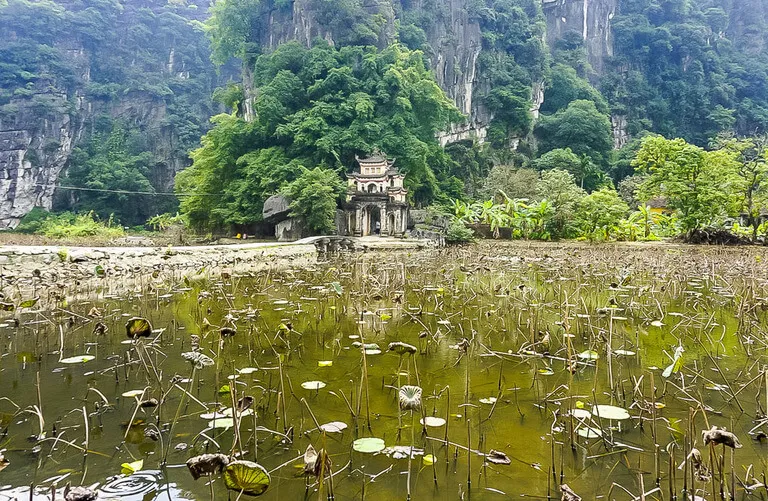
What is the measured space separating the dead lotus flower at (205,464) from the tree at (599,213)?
791 inches

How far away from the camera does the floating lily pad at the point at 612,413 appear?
2.30 meters

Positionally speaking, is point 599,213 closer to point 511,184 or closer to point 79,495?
point 511,184

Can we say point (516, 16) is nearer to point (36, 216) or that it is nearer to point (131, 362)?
point (36, 216)

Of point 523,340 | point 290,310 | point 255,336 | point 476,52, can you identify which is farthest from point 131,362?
point 476,52

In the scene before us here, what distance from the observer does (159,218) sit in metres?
32.5

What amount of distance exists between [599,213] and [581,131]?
65.5ft

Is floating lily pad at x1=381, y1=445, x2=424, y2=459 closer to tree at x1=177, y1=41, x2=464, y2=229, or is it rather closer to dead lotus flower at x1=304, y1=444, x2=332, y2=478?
dead lotus flower at x1=304, y1=444, x2=332, y2=478

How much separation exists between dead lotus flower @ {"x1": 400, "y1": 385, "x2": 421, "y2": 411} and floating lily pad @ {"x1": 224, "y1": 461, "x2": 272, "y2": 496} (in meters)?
0.84

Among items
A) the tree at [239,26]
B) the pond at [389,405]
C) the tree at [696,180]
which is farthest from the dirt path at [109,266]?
the tree at [239,26]

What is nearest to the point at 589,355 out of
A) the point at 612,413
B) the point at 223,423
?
the point at 612,413

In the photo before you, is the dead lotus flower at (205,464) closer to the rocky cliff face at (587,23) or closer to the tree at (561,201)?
the tree at (561,201)

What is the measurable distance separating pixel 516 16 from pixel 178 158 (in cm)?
3147

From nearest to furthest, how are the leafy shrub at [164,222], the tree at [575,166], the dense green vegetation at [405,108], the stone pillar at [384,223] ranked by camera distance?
the dense green vegetation at [405,108], the stone pillar at [384,223], the leafy shrub at [164,222], the tree at [575,166]

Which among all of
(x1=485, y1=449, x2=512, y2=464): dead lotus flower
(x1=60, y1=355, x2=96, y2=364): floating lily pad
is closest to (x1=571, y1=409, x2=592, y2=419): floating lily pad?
(x1=485, y1=449, x2=512, y2=464): dead lotus flower
